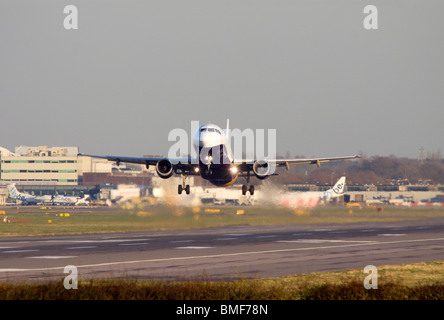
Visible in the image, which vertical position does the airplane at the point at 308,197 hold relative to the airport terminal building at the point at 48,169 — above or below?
below

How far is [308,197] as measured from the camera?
96.1 metres

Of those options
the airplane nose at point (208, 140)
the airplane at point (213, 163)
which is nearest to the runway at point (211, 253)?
the airplane at point (213, 163)

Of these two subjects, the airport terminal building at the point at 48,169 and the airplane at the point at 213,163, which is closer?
the airplane at the point at 213,163

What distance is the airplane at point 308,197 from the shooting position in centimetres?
8681

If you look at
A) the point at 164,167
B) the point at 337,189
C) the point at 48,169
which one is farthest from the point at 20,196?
the point at 164,167

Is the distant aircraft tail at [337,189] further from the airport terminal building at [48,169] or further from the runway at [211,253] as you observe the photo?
the airport terminal building at [48,169]

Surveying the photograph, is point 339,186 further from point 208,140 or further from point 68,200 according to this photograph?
point 68,200

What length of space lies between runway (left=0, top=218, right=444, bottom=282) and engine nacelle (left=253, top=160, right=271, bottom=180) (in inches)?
245

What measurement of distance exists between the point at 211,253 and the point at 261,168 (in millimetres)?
9682

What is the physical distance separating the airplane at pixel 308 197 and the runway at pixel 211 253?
8.09m

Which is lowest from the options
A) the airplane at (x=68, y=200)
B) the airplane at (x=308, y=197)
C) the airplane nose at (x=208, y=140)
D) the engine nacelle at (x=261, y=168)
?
the airplane at (x=68, y=200)
